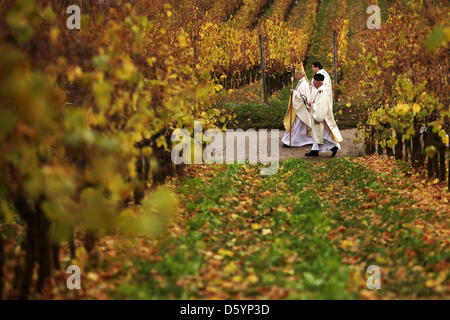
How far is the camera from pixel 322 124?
41.4 feet

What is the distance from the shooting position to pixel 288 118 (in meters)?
14.4

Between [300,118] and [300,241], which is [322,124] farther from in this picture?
[300,241]

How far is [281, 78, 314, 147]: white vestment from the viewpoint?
45.7 ft

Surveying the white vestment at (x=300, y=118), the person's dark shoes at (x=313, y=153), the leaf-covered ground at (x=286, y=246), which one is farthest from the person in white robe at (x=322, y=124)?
the leaf-covered ground at (x=286, y=246)

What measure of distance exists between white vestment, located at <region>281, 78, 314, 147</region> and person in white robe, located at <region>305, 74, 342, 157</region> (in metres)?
0.96

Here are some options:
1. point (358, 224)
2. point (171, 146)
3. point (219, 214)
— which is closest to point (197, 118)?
point (171, 146)

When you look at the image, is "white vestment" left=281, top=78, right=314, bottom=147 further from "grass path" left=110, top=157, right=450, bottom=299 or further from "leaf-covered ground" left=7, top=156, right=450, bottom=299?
"leaf-covered ground" left=7, top=156, right=450, bottom=299

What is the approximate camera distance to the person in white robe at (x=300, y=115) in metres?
13.8

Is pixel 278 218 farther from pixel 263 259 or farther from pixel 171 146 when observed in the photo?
pixel 171 146

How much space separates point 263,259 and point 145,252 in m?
1.34

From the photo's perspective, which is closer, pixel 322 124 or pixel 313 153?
pixel 322 124

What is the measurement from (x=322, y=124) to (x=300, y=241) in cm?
712

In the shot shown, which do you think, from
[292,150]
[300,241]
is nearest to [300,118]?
[292,150]

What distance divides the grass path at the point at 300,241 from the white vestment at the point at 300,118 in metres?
4.38
